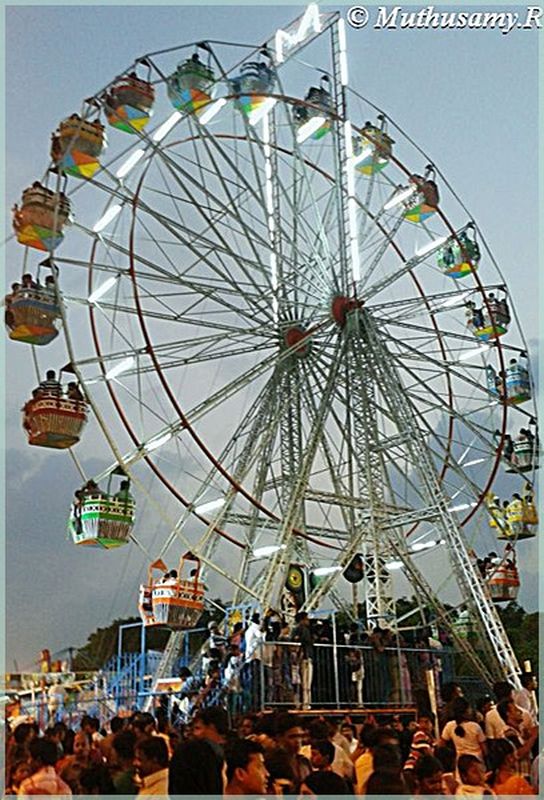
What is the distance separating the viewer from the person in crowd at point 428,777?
436 cm

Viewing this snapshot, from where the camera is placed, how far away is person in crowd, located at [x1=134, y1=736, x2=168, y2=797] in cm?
420

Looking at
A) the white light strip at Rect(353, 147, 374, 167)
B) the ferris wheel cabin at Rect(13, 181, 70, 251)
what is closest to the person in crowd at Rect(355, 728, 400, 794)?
the ferris wheel cabin at Rect(13, 181, 70, 251)

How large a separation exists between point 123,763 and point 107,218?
10.5m

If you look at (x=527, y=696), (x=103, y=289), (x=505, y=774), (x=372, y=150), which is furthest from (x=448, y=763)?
(x=372, y=150)

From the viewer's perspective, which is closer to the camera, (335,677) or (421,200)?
(335,677)

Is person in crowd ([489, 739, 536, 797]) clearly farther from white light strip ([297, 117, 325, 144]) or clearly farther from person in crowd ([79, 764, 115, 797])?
white light strip ([297, 117, 325, 144])

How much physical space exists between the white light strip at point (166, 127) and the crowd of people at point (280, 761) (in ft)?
29.9

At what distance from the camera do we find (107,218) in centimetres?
1416

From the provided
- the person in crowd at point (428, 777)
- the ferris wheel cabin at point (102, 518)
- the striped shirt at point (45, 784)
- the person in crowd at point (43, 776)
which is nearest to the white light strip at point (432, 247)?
the ferris wheel cabin at point (102, 518)

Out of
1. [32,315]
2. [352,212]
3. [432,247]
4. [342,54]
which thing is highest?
[342,54]

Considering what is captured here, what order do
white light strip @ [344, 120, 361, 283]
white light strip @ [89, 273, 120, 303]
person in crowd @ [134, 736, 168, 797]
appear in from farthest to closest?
white light strip @ [344, 120, 361, 283]
white light strip @ [89, 273, 120, 303]
person in crowd @ [134, 736, 168, 797]

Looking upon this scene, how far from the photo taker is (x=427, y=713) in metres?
7.23

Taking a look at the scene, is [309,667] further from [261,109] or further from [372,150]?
[372,150]

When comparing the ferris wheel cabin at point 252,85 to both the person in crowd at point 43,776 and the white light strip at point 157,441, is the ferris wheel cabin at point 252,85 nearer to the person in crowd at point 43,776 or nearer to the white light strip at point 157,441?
the white light strip at point 157,441
